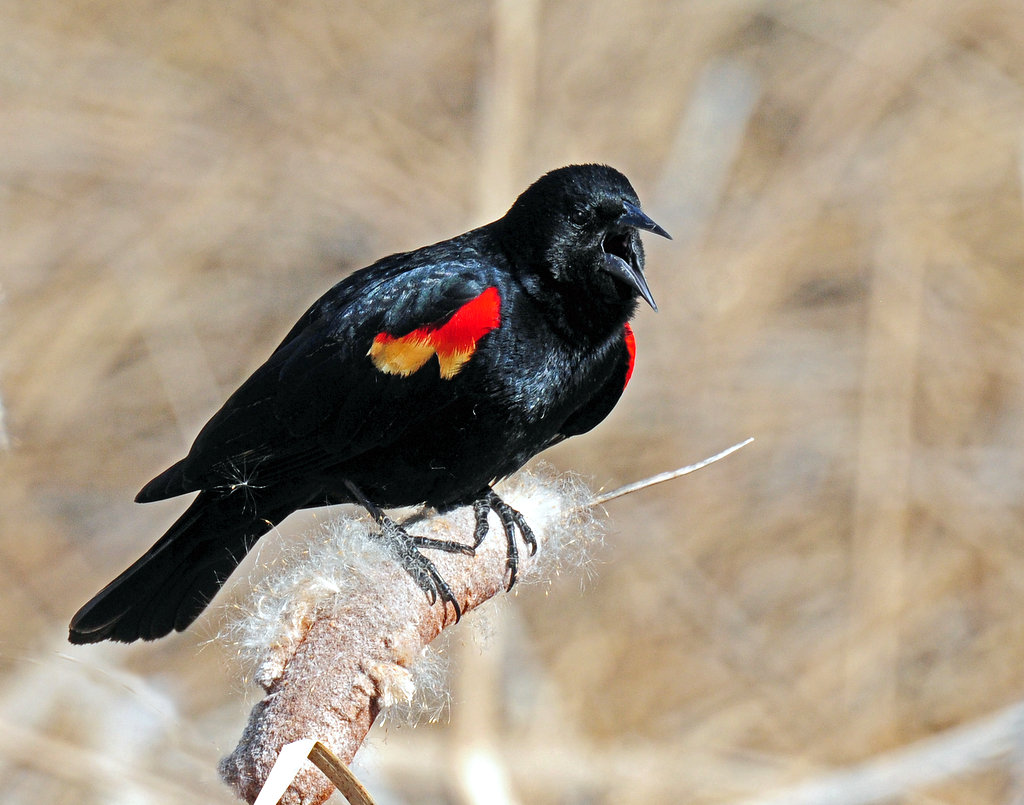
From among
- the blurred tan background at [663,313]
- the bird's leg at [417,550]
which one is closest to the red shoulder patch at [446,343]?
the bird's leg at [417,550]

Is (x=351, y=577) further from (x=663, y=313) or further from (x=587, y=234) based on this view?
(x=663, y=313)

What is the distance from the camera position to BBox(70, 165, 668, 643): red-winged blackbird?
1.90 meters

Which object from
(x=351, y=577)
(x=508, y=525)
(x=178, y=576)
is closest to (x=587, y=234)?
(x=508, y=525)

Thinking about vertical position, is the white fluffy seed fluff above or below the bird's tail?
below

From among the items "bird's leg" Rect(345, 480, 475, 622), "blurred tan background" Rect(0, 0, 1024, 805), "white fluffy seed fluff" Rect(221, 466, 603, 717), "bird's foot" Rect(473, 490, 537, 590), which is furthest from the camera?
"blurred tan background" Rect(0, 0, 1024, 805)

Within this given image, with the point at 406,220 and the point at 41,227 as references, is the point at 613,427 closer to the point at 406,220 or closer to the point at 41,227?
the point at 406,220

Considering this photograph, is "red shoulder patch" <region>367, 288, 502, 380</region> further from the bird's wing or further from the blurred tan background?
the blurred tan background

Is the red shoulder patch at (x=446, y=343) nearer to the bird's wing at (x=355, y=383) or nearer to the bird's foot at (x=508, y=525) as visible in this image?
the bird's wing at (x=355, y=383)

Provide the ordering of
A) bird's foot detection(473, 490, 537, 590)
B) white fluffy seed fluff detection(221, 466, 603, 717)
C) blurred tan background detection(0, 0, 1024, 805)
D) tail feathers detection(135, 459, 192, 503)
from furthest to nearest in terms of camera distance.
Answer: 1. blurred tan background detection(0, 0, 1024, 805)
2. bird's foot detection(473, 490, 537, 590)
3. tail feathers detection(135, 459, 192, 503)
4. white fluffy seed fluff detection(221, 466, 603, 717)

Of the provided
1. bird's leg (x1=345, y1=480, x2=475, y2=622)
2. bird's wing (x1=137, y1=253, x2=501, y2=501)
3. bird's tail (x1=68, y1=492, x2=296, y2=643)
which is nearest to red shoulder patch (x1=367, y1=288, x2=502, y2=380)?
bird's wing (x1=137, y1=253, x2=501, y2=501)

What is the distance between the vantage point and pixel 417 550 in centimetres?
187

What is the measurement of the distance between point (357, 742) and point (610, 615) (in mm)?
3685

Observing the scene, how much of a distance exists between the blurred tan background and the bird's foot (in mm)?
2136

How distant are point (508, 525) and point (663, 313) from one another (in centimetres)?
256
